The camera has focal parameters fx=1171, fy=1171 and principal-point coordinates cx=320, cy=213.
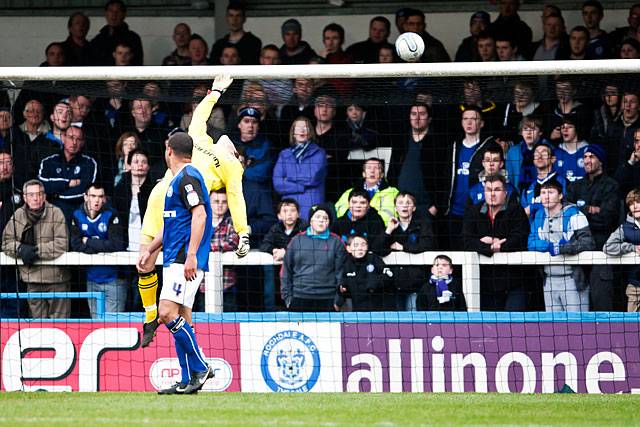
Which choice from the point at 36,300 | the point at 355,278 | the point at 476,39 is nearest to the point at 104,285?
the point at 36,300

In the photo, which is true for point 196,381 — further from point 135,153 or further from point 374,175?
point 135,153

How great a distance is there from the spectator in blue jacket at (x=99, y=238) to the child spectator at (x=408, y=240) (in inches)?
109

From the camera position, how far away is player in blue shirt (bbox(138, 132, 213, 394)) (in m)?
8.48

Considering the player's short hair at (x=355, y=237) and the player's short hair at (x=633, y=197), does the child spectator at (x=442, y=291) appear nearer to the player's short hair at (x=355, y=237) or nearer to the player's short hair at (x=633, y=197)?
the player's short hair at (x=355, y=237)

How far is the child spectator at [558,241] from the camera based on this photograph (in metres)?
11.2

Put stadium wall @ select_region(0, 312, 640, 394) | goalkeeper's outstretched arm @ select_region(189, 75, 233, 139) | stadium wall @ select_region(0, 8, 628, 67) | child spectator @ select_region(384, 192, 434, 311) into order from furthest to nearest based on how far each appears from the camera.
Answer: stadium wall @ select_region(0, 8, 628, 67) → child spectator @ select_region(384, 192, 434, 311) → stadium wall @ select_region(0, 312, 640, 394) → goalkeeper's outstretched arm @ select_region(189, 75, 233, 139)

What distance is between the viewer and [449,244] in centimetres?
1234

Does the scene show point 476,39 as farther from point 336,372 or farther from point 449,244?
point 336,372

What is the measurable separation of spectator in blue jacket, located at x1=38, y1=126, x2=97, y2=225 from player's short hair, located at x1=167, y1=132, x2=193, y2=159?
3922mm

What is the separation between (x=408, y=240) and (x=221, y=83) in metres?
2.76

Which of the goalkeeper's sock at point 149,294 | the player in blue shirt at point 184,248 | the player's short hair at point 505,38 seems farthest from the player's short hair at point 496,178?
the goalkeeper's sock at point 149,294

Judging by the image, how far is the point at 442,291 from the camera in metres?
11.3

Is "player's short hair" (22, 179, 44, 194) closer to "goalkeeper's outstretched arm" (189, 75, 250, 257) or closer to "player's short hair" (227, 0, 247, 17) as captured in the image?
"goalkeeper's outstretched arm" (189, 75, 250, 257)

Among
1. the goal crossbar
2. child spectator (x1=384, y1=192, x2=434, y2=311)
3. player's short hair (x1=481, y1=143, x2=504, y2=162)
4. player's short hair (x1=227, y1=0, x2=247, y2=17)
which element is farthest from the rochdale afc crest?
player's short hair (x1=227, y1=0, x2=247, y2=17)
